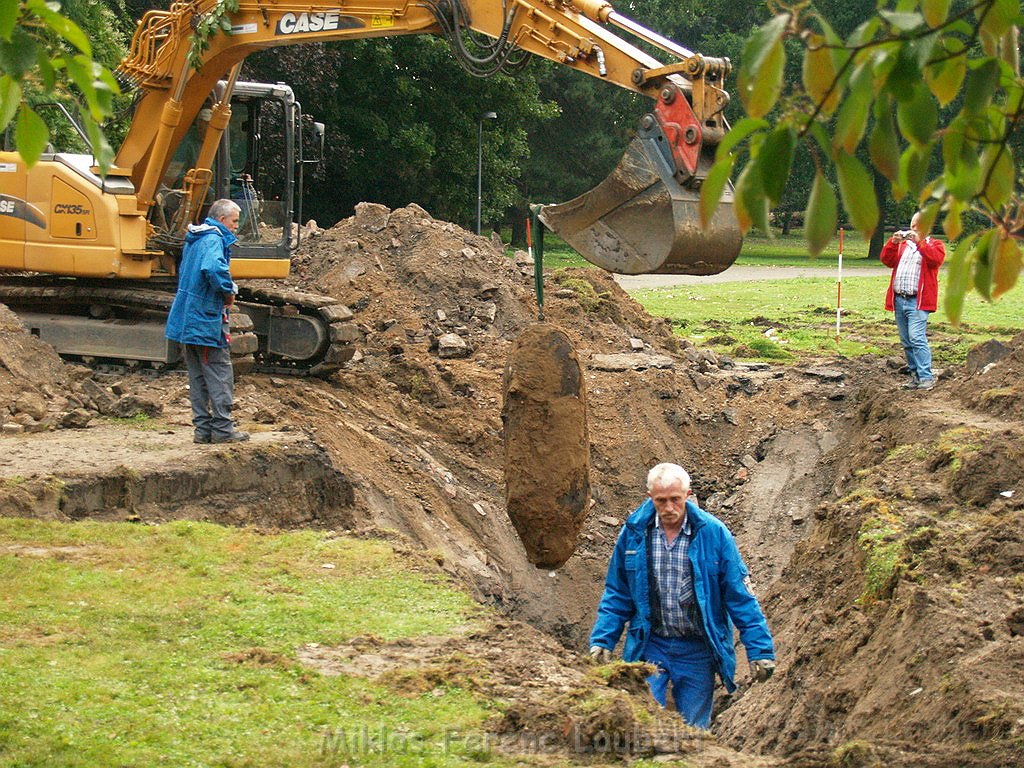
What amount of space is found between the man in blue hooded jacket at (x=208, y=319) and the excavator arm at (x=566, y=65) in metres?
2.67

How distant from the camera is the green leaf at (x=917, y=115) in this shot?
9.43 feet

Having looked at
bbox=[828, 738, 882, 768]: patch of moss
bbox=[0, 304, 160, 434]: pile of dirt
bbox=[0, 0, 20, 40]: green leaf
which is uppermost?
bbox=[0, 0, 20, 40]: green leaf

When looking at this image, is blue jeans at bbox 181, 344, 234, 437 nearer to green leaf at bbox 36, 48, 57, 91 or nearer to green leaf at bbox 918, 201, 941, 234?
green leaf at bbox 36, 48, 57, 91

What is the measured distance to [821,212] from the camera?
2830 mm

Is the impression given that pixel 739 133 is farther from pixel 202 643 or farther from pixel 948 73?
pixel 202 643

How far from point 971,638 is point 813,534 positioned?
13.8 ft

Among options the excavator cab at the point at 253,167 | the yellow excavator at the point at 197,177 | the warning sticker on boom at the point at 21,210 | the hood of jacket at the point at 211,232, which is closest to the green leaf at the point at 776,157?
the yellow excavator at the point at 197,177

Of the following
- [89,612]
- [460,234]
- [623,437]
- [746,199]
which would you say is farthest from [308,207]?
[746,199]

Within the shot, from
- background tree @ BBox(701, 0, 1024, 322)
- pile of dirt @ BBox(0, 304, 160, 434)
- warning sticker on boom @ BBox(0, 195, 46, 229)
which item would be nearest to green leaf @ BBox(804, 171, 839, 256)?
background tree @ BBox(701, 0, 1024, 322)

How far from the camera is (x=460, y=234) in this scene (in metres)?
20.2

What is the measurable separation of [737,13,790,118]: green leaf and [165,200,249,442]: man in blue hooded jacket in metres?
8.86

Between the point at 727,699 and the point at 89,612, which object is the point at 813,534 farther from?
the point at 89,612

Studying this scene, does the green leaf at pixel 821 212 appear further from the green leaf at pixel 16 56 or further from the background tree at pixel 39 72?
the green leaf at pixel 16 56

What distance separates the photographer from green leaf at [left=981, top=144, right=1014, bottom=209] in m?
3.27
